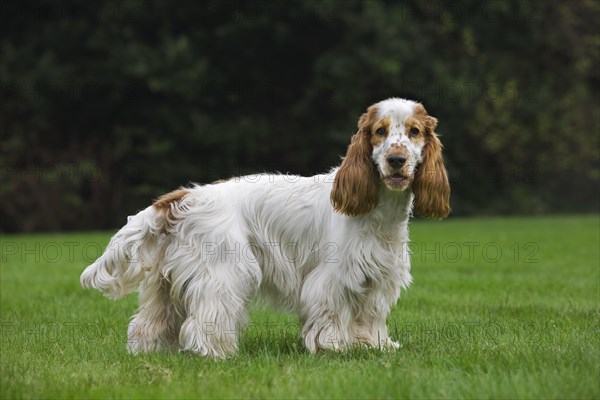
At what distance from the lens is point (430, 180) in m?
5.42

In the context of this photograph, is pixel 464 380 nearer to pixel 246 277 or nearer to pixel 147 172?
pixel 246 277

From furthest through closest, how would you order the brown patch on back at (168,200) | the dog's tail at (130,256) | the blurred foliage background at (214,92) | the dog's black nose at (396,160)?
the blurred foliage background at (214,92) → the brown patch on back at (168,200) → the dog's tail at (130,256) → the dog's black nose at (396,160)

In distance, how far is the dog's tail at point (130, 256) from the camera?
5.59m

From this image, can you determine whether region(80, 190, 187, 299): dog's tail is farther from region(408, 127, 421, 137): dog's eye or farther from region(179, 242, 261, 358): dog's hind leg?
region(408, 127, 421, 137): dog's eye

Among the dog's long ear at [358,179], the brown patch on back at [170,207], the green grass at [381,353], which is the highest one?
the dog's long ear at [358,179]

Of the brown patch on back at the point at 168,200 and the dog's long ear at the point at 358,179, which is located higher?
the dog's long ear at the point at 358,179

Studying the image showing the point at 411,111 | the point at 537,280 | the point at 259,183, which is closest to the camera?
the point at 411,111

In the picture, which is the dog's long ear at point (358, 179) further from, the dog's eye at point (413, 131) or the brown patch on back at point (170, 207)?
the brown patch on back at point (170, 207)

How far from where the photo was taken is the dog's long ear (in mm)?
5316

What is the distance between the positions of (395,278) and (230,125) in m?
17.1

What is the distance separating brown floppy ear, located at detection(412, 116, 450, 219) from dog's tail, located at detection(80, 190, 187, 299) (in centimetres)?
166

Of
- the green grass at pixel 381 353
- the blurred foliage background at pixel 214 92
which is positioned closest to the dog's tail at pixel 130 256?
the green grass at pixel 381 353

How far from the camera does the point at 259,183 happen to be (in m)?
5.84

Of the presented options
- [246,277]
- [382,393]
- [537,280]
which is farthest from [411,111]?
[537,280]
